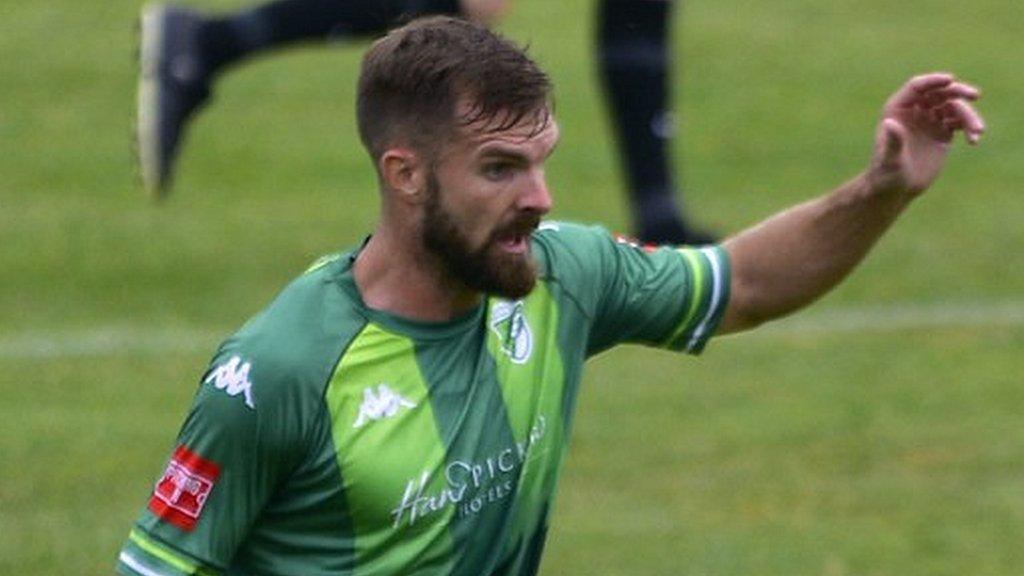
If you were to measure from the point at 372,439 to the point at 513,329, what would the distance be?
338 mm

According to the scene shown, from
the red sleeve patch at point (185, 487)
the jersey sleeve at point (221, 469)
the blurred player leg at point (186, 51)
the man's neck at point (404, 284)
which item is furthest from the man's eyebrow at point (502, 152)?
the blurred player leg at point (186, 51)

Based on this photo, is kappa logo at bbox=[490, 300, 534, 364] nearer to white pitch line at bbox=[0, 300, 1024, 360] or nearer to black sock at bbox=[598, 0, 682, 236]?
black sock at bbox=[598, 0, 682, 236]

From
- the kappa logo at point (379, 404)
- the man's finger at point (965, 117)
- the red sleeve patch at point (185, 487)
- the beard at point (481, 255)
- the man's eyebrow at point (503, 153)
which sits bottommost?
the red sleeve patch at point (185, 487)

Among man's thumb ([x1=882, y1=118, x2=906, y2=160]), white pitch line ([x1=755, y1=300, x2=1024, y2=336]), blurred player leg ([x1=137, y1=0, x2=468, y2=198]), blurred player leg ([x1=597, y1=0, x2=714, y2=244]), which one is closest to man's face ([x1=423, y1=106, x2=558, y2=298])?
man's thumb ([x1=882, y1=118, x2=906, y2=160])

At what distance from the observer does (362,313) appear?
4613mm

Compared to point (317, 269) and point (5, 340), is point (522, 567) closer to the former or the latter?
point (317, 269)

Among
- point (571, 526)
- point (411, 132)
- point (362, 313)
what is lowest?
point (571, 526)

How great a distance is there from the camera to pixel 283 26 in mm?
9000

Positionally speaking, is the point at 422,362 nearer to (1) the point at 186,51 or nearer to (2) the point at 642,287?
(2) the point at 642,287

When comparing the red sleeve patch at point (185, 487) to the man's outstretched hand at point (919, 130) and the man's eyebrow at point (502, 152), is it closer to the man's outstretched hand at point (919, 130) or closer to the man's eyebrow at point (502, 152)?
the man's eyebrow at point (502, 152)

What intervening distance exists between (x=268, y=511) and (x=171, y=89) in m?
4.39

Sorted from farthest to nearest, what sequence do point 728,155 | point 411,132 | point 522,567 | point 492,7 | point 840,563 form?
point 728,155 → point 492,7 → point 840,563 → point 522,567 → point 411,132

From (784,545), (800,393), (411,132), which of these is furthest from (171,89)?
(411,132)

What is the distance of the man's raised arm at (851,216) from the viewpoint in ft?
15.8
